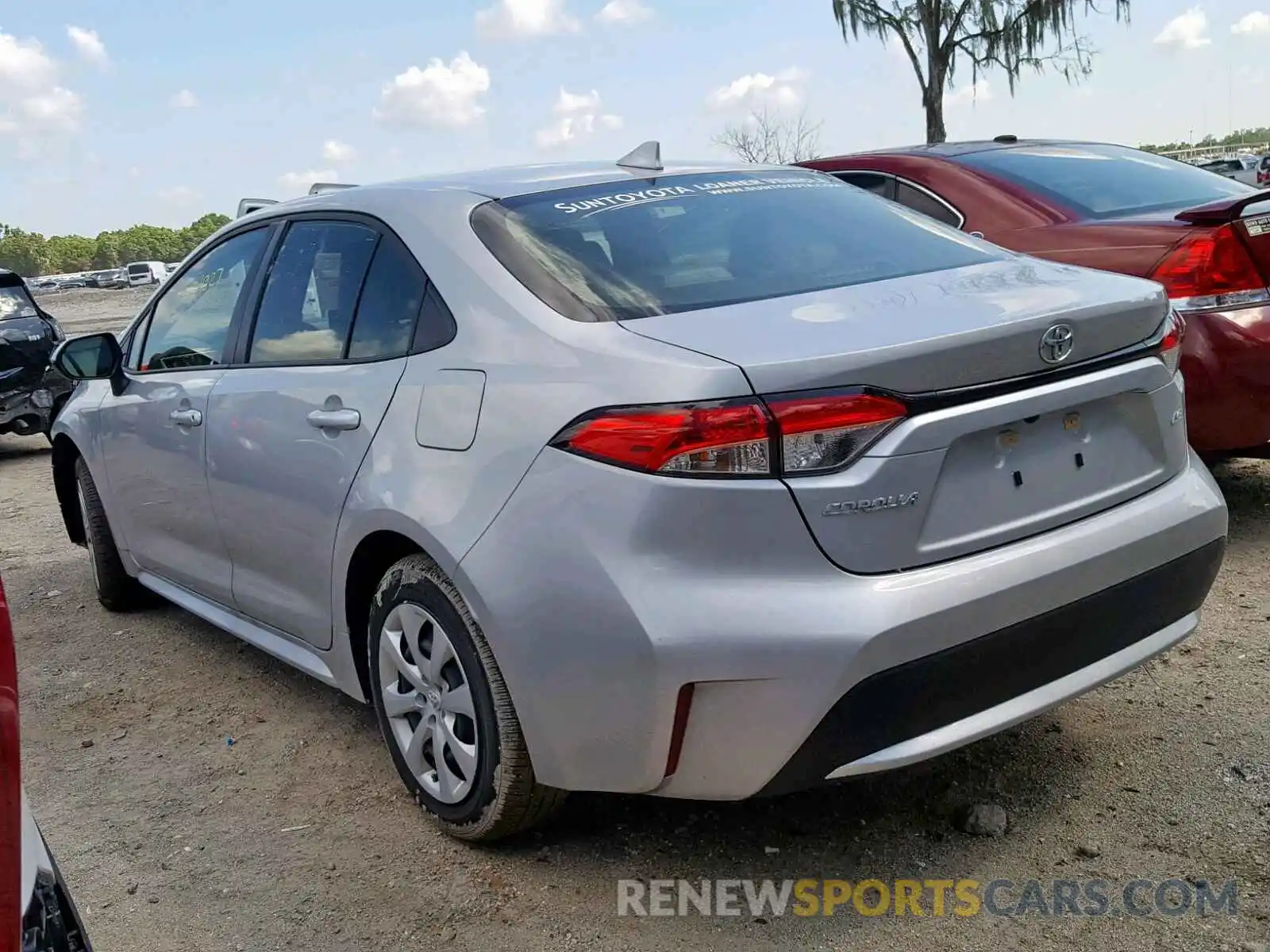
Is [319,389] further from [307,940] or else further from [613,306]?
[307,940]

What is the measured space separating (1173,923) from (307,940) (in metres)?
1.74

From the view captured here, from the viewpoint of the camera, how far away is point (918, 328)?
226 centimetres

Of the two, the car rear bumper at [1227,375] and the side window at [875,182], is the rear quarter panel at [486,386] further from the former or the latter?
the side window at [875,182]

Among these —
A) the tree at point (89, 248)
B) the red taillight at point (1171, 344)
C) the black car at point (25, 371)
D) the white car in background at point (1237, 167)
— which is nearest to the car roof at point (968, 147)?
the red taillight at point (1171, 344)

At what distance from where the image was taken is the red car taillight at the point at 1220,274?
3924 millimetres

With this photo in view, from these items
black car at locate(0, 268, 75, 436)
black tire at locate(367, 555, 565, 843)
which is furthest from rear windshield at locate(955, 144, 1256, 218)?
black car at locate(0, 268, 75, 436)

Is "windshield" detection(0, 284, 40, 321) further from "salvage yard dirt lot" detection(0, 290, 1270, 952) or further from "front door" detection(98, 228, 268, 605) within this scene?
"salvage yard dirt lot" detection(0, 290, 1270, 952)

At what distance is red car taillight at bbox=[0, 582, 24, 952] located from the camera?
4.31 ft

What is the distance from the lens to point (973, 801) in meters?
2.82

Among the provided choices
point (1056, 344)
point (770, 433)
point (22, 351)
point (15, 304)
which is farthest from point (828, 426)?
point (15, 304)

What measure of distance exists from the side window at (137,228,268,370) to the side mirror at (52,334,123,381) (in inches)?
4.3

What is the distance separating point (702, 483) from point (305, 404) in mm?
1392

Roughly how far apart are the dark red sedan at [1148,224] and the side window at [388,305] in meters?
2.50

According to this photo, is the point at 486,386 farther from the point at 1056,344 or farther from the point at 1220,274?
the point at 1220,274
